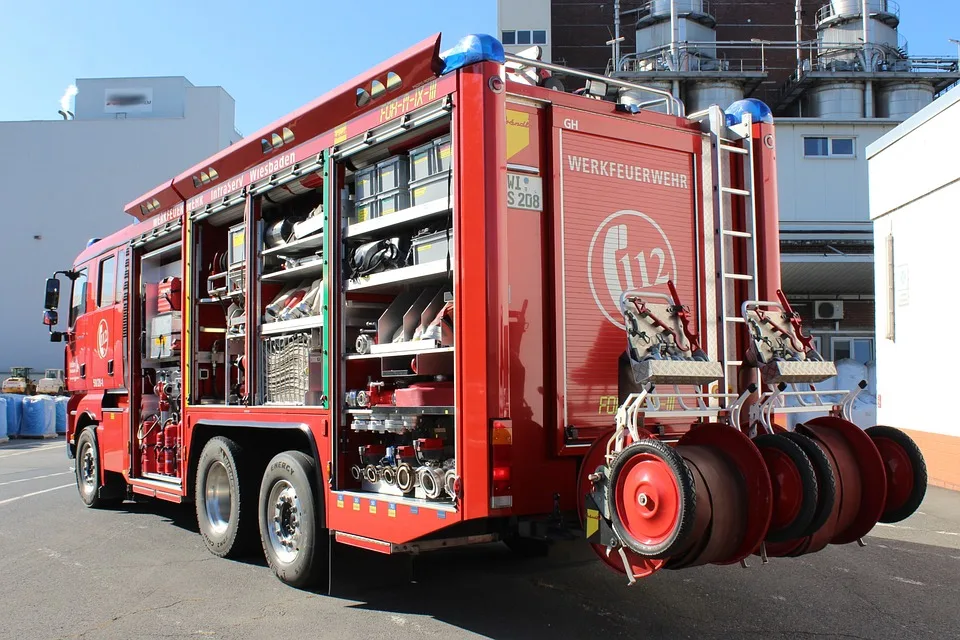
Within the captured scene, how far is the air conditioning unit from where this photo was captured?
90.7 ft

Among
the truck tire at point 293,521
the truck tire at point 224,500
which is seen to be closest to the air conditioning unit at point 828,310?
the truck tire at point 224,500

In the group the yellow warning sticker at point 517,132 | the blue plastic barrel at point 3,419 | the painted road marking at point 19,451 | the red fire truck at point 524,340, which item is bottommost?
the painted road marking at point 19,451

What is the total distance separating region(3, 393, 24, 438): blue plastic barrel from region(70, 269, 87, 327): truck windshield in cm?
1572

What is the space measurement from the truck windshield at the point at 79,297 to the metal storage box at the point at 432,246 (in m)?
7.32

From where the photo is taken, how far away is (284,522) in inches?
261

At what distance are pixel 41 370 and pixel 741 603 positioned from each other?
46834mm

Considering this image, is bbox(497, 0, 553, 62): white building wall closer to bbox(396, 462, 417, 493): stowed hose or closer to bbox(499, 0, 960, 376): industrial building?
bbox(499, 0, 960, 376): industrial building

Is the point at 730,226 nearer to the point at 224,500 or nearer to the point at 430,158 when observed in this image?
the point at 430,158

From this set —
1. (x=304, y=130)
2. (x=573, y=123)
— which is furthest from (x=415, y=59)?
(x=304, y=130)

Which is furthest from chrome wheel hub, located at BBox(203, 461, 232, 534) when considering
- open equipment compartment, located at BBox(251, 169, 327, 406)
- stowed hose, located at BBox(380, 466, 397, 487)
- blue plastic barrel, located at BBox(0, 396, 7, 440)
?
blue plastic barrel, located at BBox(0, 396, 7, 440)

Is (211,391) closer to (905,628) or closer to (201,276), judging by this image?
(201,276)

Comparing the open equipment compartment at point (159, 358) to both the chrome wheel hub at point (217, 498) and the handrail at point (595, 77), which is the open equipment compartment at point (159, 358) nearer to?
the chrome wheel hub at point (217, 498)

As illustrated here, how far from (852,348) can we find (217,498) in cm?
2482

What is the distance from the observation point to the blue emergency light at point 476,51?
197 inches
